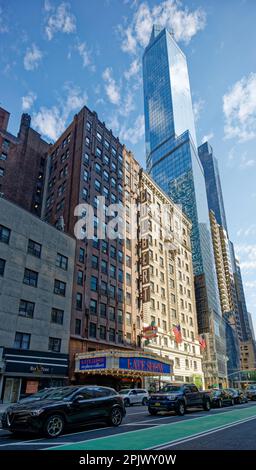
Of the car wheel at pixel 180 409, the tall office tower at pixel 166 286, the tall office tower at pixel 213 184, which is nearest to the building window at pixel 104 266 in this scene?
the tall office tower at pixel 166 286

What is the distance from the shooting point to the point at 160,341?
49.4 metres

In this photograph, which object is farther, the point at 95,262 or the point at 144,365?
the point at 95,262

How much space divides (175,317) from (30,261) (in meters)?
33.7

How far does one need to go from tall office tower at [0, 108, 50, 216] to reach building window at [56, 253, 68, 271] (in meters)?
18.9

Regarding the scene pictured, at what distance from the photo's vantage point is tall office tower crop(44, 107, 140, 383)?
37531 millimetres

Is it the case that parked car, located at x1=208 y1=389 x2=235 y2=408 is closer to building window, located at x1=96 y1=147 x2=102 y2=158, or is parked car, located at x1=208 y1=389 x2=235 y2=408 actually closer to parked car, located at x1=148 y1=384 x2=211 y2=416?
parked car, located at x1=148 y1=384 x2=211 y2=416

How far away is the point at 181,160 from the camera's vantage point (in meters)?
112

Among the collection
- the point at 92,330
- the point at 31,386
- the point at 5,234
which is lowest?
the point at 31,386

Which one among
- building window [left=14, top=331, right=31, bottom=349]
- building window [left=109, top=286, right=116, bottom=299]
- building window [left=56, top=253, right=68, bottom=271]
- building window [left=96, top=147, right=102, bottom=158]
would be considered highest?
building window [left=96, top=147, right=102, bottom=158]

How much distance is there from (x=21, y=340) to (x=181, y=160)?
9607 cm

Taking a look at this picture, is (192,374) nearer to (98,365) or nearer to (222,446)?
(98,365)

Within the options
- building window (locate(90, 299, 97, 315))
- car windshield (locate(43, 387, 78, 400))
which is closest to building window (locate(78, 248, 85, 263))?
building window (locate(90, 299, 97, 315))

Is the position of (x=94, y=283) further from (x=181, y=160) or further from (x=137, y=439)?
(x=181, y=160)


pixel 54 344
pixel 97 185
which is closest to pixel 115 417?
pixel 54 344
